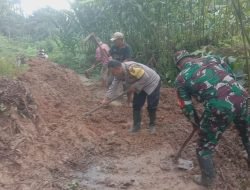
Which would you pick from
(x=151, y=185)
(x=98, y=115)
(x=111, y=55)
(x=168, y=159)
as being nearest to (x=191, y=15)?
Answer: (x=111, y=55)

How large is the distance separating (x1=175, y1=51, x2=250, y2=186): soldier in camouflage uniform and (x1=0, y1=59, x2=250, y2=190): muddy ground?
51 centimetres

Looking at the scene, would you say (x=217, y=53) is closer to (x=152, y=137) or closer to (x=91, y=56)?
(x=152, y=137)

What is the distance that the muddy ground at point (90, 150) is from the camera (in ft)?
17.4

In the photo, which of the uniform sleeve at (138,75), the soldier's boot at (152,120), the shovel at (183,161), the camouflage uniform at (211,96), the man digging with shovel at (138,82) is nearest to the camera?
the camouflage uniform at (211,96)

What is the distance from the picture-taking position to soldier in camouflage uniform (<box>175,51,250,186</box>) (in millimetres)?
4785

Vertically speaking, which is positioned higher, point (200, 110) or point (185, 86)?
point (185, 86)

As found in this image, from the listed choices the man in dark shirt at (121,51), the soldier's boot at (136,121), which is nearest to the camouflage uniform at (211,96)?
the soldier's boot at (136,121)

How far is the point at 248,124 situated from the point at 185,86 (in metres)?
0.98

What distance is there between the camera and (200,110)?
8289 millimetres

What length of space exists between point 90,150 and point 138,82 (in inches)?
57.8

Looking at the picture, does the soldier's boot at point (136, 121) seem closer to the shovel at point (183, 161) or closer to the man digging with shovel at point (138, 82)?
the man digging with shovel at point (138, 82)

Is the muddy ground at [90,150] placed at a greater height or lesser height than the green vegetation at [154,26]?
lesser

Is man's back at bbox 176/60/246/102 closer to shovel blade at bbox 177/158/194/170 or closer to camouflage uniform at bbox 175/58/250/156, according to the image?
camouflage uniform at bbox 175/58/250/156

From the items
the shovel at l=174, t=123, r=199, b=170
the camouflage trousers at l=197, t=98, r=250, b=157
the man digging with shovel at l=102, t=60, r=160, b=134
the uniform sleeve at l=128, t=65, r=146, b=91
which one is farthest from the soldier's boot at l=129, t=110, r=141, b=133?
the camouflage trousers at l=197, t=98, r=250, b=157
